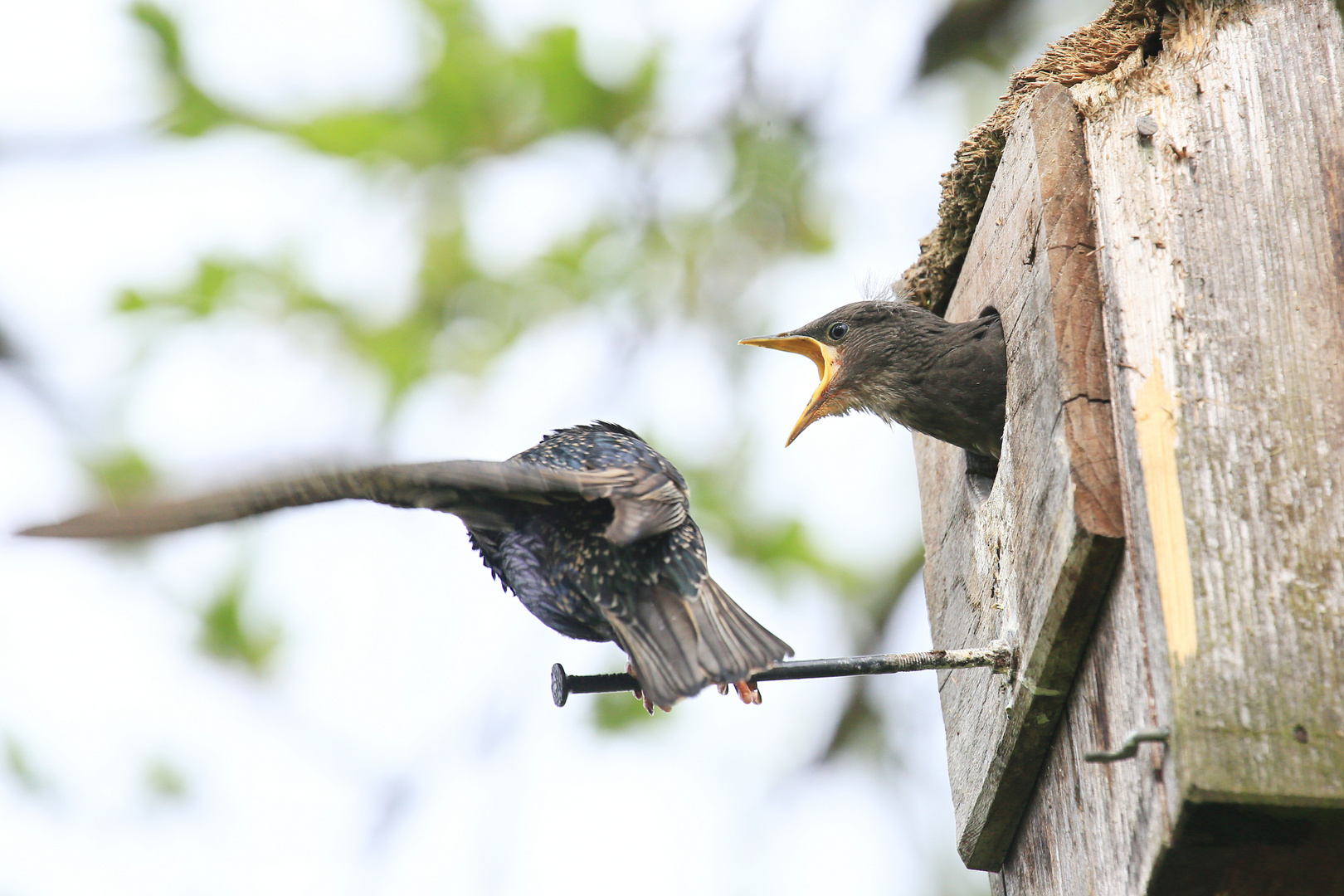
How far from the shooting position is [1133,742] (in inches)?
66.4

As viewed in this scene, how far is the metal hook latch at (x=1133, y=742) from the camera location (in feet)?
5.54

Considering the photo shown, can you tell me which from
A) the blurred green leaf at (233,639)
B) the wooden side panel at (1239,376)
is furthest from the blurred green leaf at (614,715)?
the wooden side panel at (1239,376)

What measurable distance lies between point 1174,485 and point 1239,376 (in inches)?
9.2

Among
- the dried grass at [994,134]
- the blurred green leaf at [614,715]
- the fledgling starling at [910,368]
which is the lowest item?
the blurred green leaf at [614,715]

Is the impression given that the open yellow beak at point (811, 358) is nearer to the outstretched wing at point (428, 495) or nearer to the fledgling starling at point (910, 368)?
the fledgling starling at point (910, 368)

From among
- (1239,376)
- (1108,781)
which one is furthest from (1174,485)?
(1108,781)

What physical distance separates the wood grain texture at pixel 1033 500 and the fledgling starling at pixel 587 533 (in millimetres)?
424

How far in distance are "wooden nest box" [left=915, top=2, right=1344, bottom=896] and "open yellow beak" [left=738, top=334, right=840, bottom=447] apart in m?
0.65

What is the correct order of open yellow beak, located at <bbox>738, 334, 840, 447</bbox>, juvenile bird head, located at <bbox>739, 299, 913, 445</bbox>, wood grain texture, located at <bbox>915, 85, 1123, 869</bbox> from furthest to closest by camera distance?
open yellow beak, located at <bbox>738, 334, 840, 447</bbox>, juvenile bird head, located at <bbox>739, 299, 913, 445</bbox>, wood grain texture, located at <bbox>915, 85, 1123, 869</bbox>

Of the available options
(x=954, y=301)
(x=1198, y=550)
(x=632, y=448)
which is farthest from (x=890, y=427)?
(x=1198, y=550)

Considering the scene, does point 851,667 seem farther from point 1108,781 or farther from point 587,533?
point 587,533

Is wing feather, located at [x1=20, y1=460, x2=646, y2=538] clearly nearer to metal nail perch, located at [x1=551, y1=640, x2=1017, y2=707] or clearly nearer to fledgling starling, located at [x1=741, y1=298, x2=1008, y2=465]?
metal nail perch, located at [x1=551, y1=640, x2=1017, y2=707]

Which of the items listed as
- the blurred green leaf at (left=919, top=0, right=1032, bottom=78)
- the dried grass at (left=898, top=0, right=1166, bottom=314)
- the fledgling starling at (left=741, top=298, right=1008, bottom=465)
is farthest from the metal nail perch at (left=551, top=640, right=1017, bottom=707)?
the blurred green leaf at (left=919, top=0, right=1032, bottom=78)

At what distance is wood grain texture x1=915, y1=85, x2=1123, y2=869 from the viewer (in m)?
1.99
